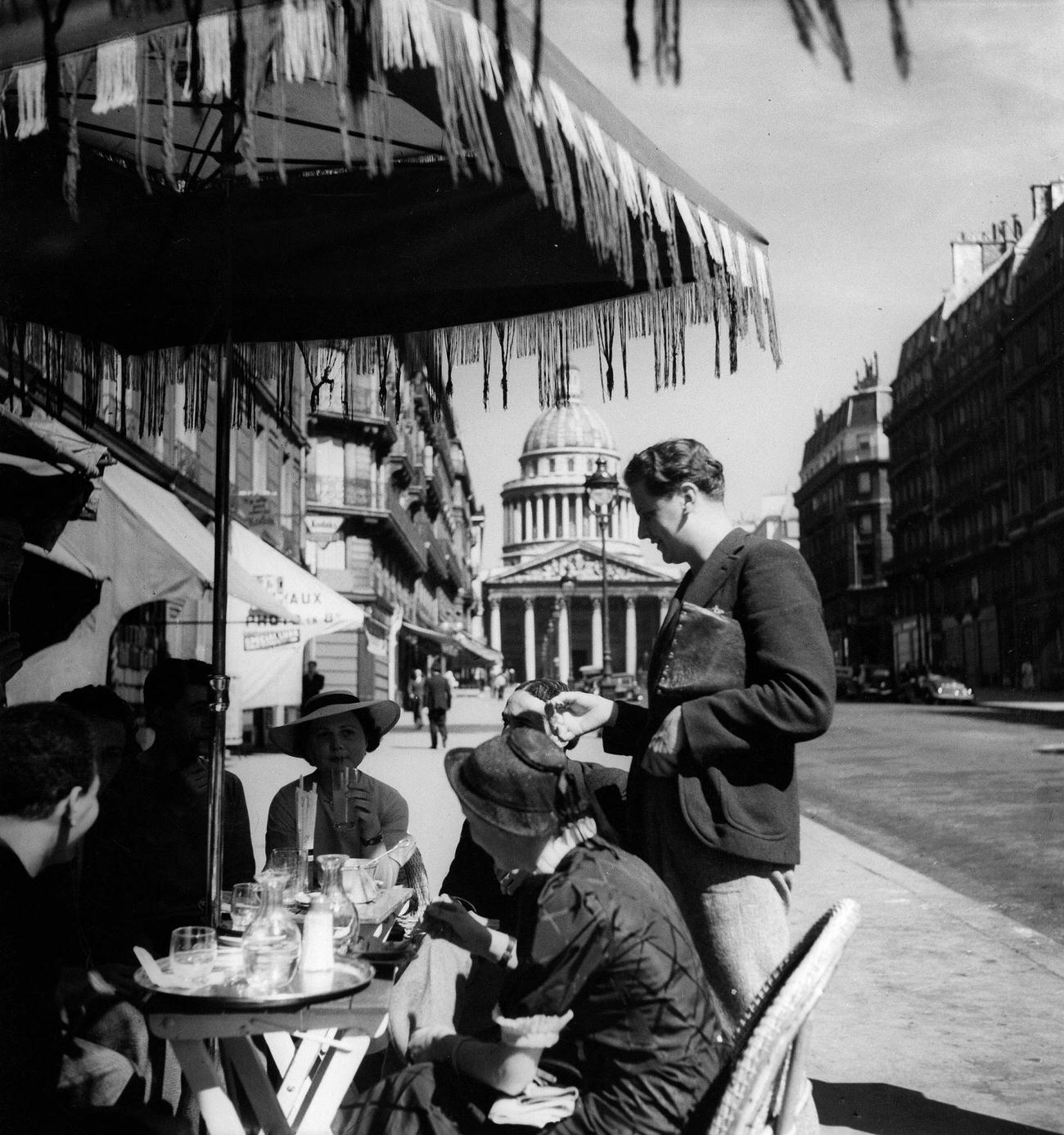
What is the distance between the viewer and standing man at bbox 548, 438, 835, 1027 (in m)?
2.93

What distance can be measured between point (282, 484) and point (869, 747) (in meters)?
14.0

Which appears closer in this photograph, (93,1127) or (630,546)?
(93,1127)

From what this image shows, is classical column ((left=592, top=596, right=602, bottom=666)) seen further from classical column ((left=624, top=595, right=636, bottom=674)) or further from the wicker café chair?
the wicker café chair

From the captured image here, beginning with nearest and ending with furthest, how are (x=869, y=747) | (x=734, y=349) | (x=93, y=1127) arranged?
(x=93, y=1127) → (x=734, y=349) → (x=869, y=747)

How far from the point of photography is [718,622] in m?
3.09

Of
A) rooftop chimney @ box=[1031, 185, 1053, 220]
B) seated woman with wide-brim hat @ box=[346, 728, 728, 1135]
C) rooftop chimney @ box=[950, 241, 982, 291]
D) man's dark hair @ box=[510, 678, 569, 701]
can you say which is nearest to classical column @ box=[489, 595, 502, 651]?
rooftop chimney @ box=[950, 241, 982, 291]

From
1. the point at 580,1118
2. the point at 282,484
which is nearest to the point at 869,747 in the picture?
the point at 282,484

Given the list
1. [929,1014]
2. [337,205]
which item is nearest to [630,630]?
[929,1014]

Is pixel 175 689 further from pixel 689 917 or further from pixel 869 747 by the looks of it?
pixel 869 747

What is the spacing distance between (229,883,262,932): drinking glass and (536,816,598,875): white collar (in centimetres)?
110

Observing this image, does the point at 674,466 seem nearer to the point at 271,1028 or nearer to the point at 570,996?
the point at 570,996

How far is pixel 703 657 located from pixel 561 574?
3730 inches

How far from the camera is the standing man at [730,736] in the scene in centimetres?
293

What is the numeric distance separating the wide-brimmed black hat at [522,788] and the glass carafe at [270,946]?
0.65m
